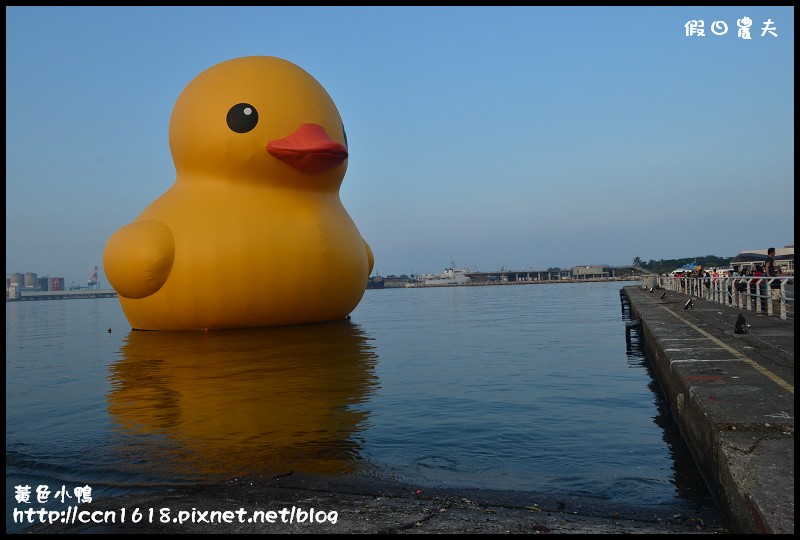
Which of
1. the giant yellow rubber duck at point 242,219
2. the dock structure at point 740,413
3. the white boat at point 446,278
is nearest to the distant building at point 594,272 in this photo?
the white boat at point 446,278

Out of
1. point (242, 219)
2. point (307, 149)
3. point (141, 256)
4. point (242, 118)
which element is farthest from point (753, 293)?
point (141, 256)

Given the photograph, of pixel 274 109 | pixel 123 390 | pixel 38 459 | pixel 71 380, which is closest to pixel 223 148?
pixel 274 109

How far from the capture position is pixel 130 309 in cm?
1659

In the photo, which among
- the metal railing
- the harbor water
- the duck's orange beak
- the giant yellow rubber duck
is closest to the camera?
the harbor water

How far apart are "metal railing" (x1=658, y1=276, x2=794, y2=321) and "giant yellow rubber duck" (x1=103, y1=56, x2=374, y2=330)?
8.34 metres

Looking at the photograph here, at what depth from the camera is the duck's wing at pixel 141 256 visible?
572 inches

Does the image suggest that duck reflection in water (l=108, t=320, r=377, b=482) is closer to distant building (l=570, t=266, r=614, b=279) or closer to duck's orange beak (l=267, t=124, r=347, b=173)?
duck's orange beak (l=267, t=124, r=347, b=173)

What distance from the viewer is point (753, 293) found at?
13.9 m

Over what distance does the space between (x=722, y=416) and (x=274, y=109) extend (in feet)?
41.8

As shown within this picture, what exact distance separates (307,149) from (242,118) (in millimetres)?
1602

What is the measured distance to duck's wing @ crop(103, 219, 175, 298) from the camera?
14.5 m

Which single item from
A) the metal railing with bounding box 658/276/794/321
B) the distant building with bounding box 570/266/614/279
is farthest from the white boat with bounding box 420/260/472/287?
the metal railing with bounding box 658/276/794/321

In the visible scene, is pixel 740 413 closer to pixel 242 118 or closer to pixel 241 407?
pixel 241 407

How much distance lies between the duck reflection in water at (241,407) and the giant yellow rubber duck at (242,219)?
149 centimetres
